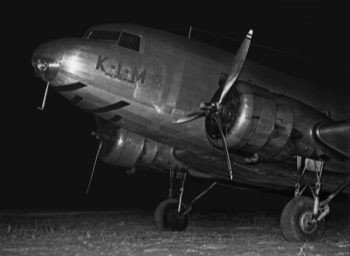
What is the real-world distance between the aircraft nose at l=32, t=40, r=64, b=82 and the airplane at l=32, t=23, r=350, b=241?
0.08ft

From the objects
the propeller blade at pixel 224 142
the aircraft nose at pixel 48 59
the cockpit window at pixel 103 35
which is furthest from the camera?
the cockpit window at pixel 103 35

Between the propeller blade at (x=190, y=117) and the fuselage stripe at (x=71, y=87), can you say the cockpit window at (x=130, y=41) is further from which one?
the propeller blade at (x=190, y=117)

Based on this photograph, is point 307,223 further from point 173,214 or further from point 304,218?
point 173,214

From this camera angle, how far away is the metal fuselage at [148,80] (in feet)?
46.0

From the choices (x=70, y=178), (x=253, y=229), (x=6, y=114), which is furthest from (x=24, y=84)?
(x=253, y=229)

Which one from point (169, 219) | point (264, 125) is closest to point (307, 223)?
point (264, 125)

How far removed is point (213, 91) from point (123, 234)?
4.51m

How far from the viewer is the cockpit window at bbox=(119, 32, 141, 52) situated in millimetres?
14688

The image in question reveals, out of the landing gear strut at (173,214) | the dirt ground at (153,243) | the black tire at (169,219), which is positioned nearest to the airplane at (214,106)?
the dirt ground at (153,243)

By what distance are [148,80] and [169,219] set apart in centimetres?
529

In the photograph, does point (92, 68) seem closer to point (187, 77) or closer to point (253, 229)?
point (187, 77)

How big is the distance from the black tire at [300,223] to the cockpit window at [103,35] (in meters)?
5.87

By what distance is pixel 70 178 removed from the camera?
72.8m

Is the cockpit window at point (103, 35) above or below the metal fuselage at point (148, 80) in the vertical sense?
above
